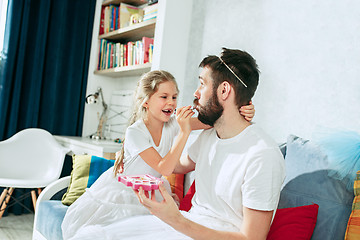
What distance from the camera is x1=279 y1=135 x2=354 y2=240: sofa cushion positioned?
4.08 feet

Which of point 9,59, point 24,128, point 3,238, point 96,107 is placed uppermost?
point 9,59

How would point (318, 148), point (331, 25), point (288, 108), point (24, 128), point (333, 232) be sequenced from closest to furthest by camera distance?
point (333, 232), point (318, 148), point (331, 25), point (288, 108), point (24, 128)

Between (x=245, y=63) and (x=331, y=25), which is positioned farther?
(x=331, y=25)

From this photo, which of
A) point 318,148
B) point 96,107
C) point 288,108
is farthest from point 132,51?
point 318,148

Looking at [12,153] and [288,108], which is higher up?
[288,108]

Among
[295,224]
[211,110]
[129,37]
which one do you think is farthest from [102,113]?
[295,224]

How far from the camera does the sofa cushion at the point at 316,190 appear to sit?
1.24 meters

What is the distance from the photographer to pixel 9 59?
3.22m

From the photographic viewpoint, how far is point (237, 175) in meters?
1.20

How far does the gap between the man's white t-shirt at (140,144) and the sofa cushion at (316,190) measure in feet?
2.04

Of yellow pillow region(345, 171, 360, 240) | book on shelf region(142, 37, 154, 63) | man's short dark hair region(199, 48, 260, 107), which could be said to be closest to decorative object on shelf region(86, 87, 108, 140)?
book on shelf region(142, 37, 154, 63)

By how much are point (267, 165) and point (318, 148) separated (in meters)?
0.39

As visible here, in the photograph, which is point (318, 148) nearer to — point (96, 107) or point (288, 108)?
point (288, 108)

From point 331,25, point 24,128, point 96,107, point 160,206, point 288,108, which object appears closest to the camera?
point 160,206
